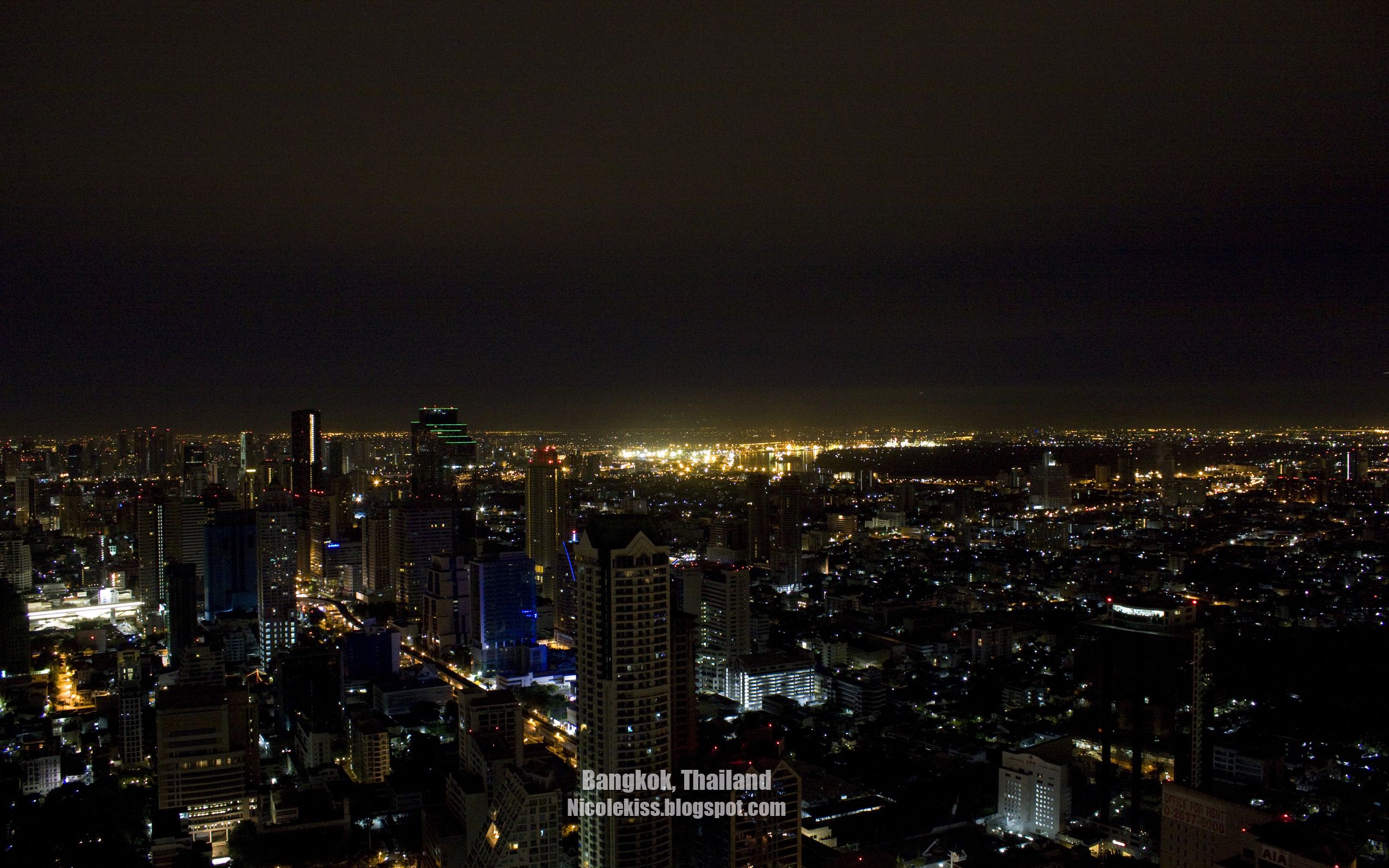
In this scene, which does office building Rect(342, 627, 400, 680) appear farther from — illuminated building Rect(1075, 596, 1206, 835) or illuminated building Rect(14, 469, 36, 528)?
illuminated building Rect(14, 469, 36, 528)

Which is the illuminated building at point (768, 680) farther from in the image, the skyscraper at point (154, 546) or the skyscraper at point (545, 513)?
the skyscraper at point (154, 546)

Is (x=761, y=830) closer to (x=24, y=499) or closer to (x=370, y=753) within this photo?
(x=370, y=753)

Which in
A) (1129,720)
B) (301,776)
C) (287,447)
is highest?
(287,447)

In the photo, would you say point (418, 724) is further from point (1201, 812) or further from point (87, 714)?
point (1201, 812)

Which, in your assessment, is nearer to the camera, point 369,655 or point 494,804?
point 494,804

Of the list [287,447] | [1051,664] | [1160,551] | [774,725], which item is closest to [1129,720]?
[774,725]

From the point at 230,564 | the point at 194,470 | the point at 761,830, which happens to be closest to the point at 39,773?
the point at 230,564

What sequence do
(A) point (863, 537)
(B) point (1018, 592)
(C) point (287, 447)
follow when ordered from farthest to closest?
(C) point (287, 447) < (A) point (863, 537) < (B) point (1018, 592)
